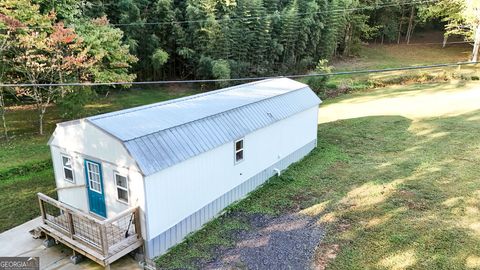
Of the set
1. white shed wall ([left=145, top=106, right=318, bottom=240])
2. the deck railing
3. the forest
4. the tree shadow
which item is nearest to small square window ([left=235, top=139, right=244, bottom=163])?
white shed wall ([left=145, top=106, right=318, bottom=240])

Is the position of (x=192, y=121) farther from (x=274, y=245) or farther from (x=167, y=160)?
(x=274, y=245)

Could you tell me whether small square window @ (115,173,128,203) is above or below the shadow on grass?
above

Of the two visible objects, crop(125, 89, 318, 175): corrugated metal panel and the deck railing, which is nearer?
the deck railing

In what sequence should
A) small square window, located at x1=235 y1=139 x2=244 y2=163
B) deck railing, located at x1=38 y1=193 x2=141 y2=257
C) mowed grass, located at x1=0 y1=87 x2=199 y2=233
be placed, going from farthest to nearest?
1. small square window, located at x1=235 y1=139 x2=244 y2=163
2. mowed grass, located at x1=0 y1=87 x2=199 y2=233
3. deck railing, located at x1=38 y1=193 x2=141 y2=257

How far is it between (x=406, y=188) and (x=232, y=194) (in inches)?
196

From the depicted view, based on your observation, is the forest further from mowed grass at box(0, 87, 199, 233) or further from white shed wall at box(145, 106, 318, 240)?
white shed wall at box(145, 106, 318, 240)

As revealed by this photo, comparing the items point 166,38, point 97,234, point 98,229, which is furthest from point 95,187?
point 166,38

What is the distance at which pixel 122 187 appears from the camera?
7875 millimetres

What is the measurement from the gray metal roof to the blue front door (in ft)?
3.56

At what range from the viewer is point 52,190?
1088 cm

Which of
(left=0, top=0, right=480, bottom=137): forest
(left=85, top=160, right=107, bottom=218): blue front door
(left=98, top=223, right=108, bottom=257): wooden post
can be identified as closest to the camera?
(left=98, top=223, right=108, bottom=257): wooden post

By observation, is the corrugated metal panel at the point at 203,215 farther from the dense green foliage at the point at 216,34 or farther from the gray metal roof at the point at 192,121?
the dense green foliage at the point at 216,34

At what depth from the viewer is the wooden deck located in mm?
7102

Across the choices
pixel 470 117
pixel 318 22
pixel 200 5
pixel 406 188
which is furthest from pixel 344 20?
pixel 406 188
